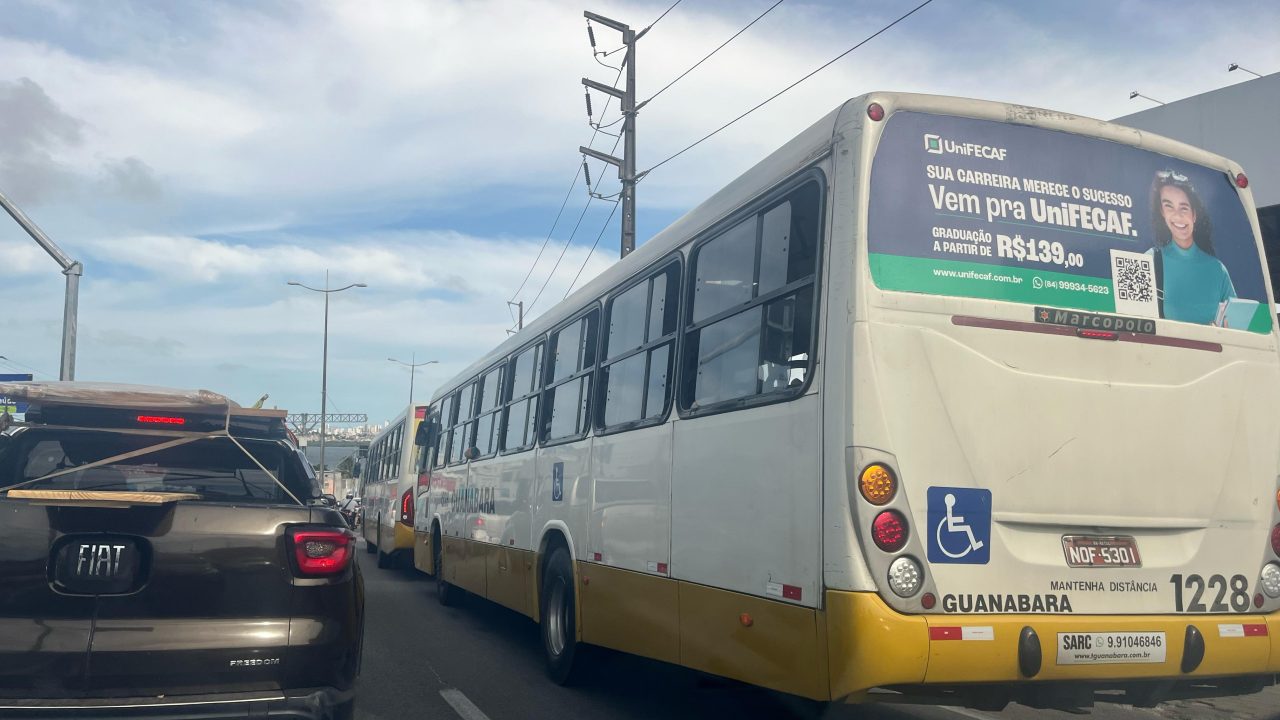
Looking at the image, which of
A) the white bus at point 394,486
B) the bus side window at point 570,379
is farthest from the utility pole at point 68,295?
the bus side window at point 570,379

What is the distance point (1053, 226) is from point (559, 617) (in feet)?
15.9

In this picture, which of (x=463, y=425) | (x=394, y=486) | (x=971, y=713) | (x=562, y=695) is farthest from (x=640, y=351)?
(x=394, y=486)

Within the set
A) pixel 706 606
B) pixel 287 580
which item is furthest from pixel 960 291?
pixel 287 580

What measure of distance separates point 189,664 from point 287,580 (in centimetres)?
47

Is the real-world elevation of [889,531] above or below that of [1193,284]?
below

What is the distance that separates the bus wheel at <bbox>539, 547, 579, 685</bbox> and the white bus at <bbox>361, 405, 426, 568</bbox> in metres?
8.80

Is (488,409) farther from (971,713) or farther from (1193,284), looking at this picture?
(1193,284)

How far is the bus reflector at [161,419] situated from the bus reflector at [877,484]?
3.16 m

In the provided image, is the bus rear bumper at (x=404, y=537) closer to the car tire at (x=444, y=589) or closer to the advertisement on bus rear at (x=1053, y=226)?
the car tire at (x=444, y=589)

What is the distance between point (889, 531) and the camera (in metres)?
4.19

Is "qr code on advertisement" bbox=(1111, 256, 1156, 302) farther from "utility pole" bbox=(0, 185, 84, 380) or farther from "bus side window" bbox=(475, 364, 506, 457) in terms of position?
"utility pole" bbox=(0, 185, 84, 380)

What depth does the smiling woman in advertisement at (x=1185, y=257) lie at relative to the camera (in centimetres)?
498

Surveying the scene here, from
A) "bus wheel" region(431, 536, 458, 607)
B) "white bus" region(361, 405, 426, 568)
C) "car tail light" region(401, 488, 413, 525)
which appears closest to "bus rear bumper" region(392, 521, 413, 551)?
"white bus" region(361, 405, 426, 568)

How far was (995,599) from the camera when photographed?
428 cm
